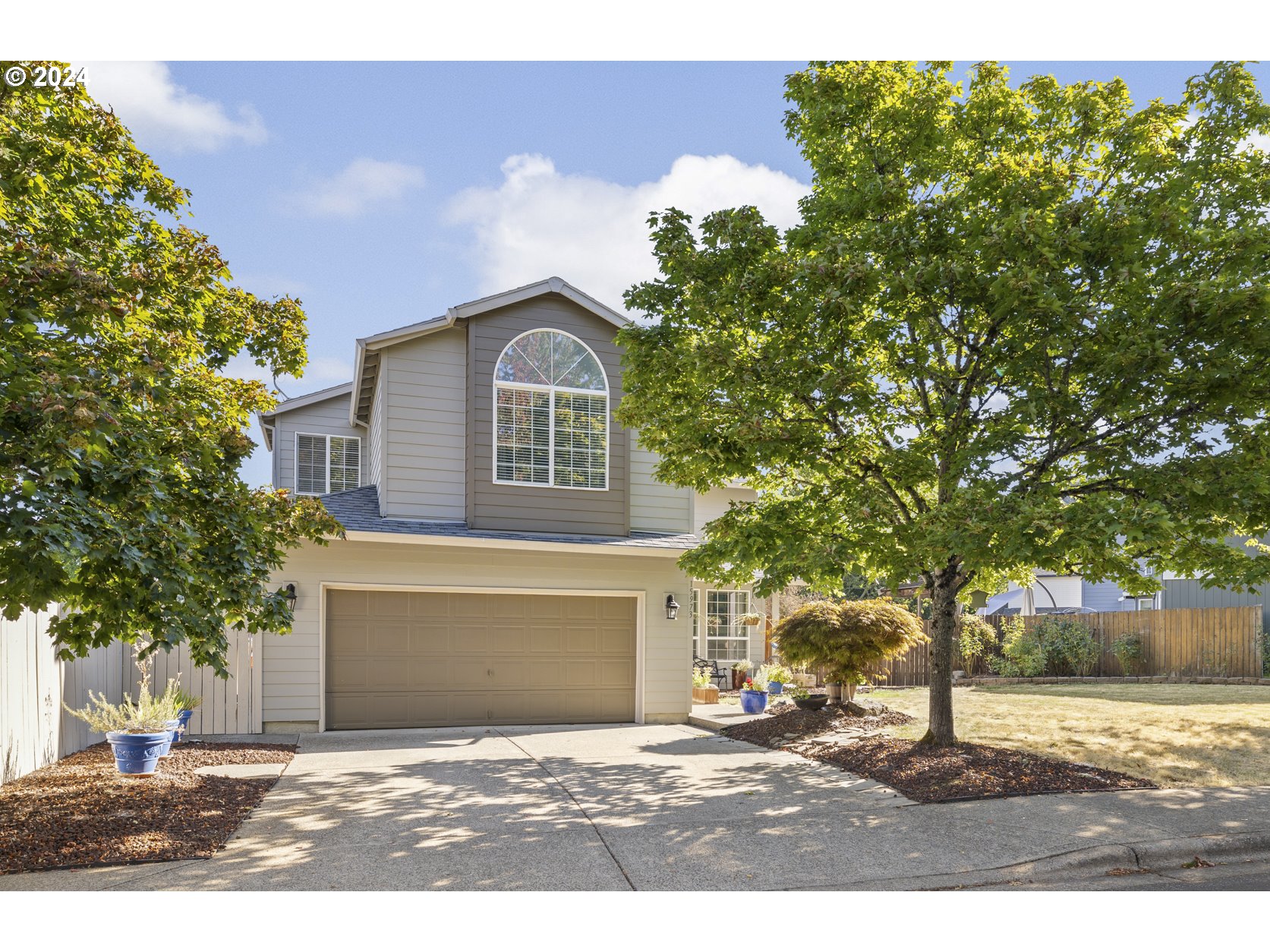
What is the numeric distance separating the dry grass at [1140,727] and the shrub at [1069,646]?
2558 millimetres

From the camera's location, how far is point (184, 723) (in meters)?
11.0

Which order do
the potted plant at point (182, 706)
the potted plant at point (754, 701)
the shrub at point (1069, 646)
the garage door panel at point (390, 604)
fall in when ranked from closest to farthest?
the potted plant at point (182, 706)
the garage door panel at point (390, 604)
the potted plant at point (754, 701)
the shrub at point (1069, 646)

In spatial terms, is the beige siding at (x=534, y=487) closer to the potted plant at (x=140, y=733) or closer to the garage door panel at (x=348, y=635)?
the garage door panel at (x=348, y=635)

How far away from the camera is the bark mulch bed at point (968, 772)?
827cm

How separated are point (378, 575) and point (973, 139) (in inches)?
382

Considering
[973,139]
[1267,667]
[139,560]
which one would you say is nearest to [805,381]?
[973,139]

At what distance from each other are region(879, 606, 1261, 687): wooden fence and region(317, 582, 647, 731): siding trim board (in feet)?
16.5

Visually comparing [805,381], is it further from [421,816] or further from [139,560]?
[139,560]

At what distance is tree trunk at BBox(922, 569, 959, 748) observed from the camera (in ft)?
32.9

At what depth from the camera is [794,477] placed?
1164 centimetres

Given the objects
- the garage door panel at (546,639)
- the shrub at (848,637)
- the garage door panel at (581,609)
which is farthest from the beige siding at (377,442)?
the shrub at (848,637)

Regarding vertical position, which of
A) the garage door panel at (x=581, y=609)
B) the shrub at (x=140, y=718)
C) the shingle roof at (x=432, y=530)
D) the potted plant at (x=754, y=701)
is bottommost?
the potted plant at (x=754, y=701)

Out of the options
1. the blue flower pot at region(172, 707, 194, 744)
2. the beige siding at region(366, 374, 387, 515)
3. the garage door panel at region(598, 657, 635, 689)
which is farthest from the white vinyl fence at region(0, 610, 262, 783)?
the garage door panel at region(598, 657, 635, 689)

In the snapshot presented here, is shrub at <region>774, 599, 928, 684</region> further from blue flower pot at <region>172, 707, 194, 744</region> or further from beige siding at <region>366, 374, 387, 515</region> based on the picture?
blue flower pot at <region>172, 707, 194, 744</region>
